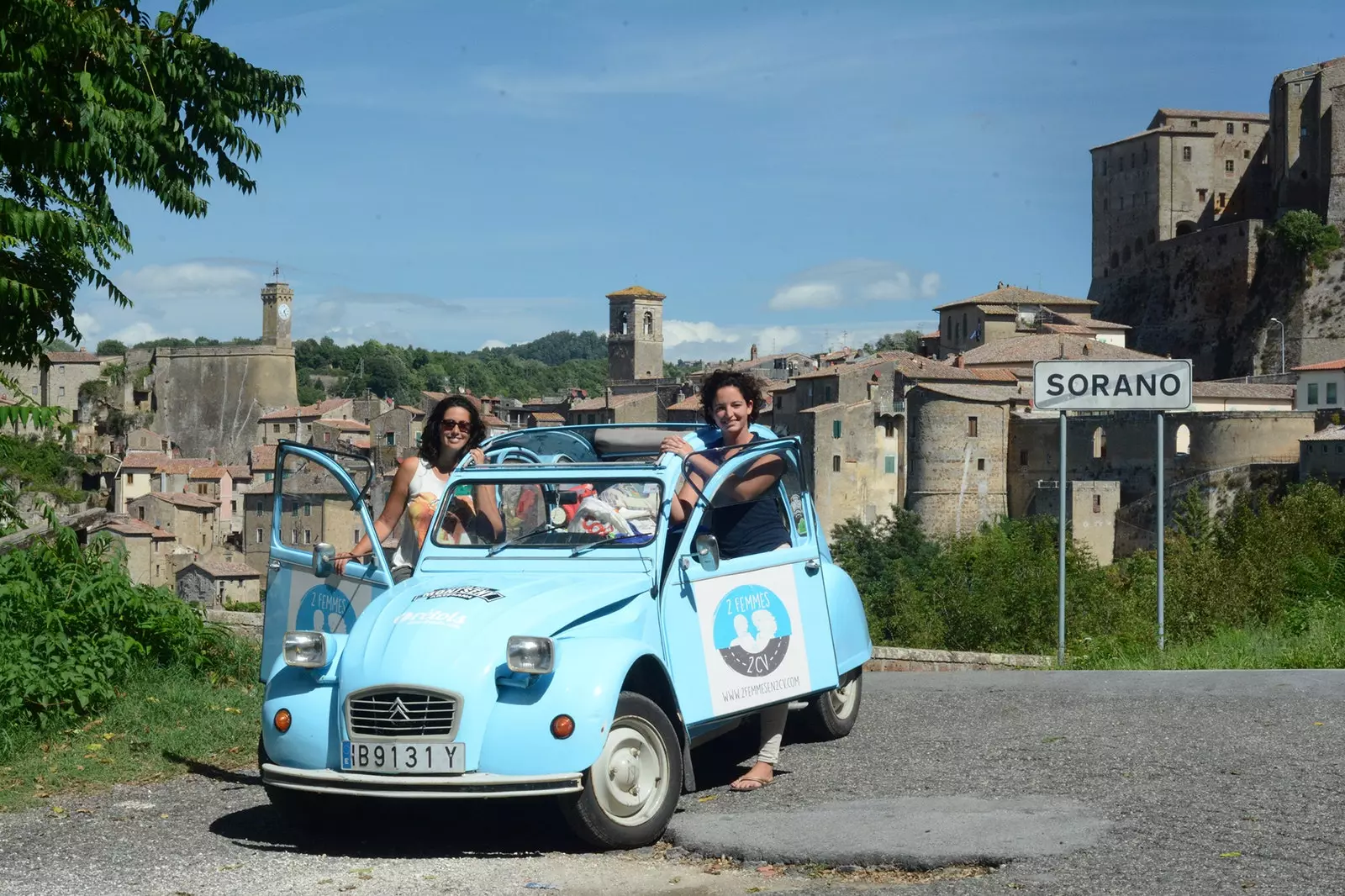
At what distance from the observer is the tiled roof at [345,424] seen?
348ft

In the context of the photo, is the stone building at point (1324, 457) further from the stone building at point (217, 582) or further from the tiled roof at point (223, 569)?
the tiled roof at point (223, 569)

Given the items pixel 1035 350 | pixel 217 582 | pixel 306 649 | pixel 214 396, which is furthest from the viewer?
pixel 214 396

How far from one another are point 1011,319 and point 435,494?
93.5 metres

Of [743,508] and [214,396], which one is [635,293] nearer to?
[214,396]

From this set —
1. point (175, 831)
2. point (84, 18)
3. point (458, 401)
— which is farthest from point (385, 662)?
point (84, 18)

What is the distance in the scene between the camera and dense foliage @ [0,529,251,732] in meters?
9.25

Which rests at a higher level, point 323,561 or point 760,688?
point 323,561

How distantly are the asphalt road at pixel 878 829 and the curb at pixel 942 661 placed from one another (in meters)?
3.95

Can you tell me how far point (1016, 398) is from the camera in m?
79.5

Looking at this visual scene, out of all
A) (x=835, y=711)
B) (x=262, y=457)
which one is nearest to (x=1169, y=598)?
(x=835, y=711)

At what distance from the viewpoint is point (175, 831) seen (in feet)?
A: 23.7

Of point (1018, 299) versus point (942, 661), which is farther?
point (1018, 299)

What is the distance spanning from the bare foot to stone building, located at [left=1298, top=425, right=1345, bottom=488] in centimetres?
6079

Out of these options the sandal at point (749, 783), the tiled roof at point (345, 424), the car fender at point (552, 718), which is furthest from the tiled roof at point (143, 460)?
the car fender at point (552, 718)
